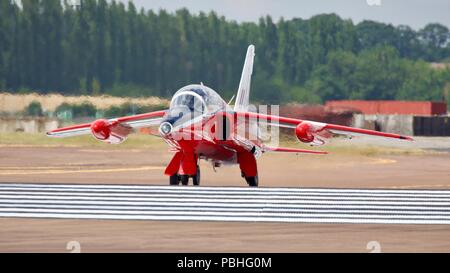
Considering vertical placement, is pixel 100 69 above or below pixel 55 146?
above

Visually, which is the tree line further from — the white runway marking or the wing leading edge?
the white runway marking

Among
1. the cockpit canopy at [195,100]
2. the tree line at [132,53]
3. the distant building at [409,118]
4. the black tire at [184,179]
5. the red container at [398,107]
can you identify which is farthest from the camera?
the distant building at [409,118]

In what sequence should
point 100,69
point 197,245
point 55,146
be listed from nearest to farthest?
point 197,245, point 100,69, point 55,146

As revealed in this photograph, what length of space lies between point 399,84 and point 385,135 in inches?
1296

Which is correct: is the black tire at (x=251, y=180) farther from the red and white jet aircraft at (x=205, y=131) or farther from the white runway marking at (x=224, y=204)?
the white runway marking at (x=224, y=204)

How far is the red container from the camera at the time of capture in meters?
55.8

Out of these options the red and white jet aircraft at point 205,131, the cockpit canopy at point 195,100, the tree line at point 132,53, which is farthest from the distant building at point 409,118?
the cockpit canopy at point 195,100

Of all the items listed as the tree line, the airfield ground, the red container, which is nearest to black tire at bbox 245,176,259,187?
the airfield ground

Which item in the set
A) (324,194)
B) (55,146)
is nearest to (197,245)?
(324,194)

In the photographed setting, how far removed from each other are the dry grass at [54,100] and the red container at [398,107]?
1485cm

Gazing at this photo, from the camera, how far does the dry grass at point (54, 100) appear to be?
3750cm

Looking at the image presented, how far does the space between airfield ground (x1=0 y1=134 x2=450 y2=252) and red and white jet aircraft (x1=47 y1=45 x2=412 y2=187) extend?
7.63ft
